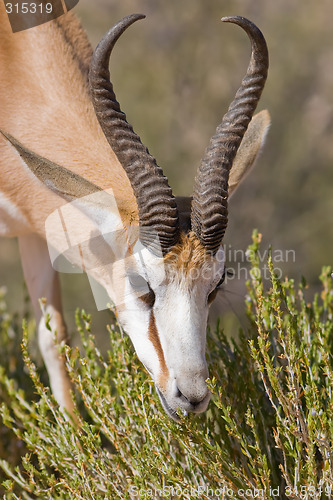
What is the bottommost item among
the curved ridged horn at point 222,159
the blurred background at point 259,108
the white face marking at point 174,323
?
the white face marking at point 174,323

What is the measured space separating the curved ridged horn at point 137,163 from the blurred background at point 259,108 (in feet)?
30.7

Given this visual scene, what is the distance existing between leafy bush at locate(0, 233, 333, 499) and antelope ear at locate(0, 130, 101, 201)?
0.86 m

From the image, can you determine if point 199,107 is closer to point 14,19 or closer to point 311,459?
point 14,19

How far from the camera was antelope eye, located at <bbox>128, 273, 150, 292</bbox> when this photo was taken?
4184 mm

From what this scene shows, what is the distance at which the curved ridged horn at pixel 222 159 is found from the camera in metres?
4.09

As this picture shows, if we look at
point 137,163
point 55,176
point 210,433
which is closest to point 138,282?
point 137,163

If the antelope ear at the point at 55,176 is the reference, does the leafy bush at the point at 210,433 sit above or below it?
below

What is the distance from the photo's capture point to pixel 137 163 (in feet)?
13.6

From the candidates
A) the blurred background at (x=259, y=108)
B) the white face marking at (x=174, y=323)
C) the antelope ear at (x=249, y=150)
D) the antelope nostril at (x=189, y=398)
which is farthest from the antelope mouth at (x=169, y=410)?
the blurred background at (x=259, y=108)

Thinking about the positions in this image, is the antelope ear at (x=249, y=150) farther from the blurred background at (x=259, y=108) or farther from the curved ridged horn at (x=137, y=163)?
the blurred background at (x=259, y=108)

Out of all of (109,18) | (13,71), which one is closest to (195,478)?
(13,71)

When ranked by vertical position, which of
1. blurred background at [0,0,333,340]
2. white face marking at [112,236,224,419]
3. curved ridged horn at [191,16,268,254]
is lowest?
white face marking at [112,236,224,419]

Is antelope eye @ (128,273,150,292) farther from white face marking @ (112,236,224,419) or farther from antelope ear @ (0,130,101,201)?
antelope ear @ (0,130,101,201)

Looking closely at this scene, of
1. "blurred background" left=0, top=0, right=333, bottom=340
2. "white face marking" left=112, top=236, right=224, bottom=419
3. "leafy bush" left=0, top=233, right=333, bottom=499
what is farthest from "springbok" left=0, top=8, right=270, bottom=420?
"blurred background" left=0, top=0, right=333, bottom=340
